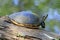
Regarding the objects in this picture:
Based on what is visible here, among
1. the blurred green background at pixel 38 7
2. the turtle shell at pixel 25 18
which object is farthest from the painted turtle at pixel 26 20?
the blurred green background at pixel 38 7

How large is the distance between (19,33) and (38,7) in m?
4.55

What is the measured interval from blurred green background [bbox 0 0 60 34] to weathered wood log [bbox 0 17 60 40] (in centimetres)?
280

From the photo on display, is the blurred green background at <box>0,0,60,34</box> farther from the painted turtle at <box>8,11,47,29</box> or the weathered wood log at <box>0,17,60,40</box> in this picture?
the weathered wood log at <box>0,17,60,40</box>

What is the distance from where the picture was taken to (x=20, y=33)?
106 inches

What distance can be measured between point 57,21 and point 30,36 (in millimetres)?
3214

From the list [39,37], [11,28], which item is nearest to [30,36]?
[39,37]

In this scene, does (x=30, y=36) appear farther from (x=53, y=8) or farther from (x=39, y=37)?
(x=53, y=8)

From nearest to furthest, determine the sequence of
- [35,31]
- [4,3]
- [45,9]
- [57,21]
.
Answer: [35,31] < [57,21] < [45,9] < [4,3]

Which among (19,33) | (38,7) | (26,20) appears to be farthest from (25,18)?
(38,7)

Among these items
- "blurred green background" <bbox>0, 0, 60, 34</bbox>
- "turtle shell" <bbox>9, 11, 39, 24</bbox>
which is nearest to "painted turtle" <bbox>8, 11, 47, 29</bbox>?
"turtle shell" <bbox>9, 11, 39, 24</bbox>

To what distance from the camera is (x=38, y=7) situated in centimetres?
718

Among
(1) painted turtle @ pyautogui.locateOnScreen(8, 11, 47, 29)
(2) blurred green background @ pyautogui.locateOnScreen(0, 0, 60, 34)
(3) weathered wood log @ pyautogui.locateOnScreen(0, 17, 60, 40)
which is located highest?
(2) blurred green background @ pyautogui.locateOnScreen(0, 0, 60, 34)

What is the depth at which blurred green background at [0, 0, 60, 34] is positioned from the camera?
593 cm

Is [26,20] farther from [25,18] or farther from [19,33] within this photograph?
[19,33]
